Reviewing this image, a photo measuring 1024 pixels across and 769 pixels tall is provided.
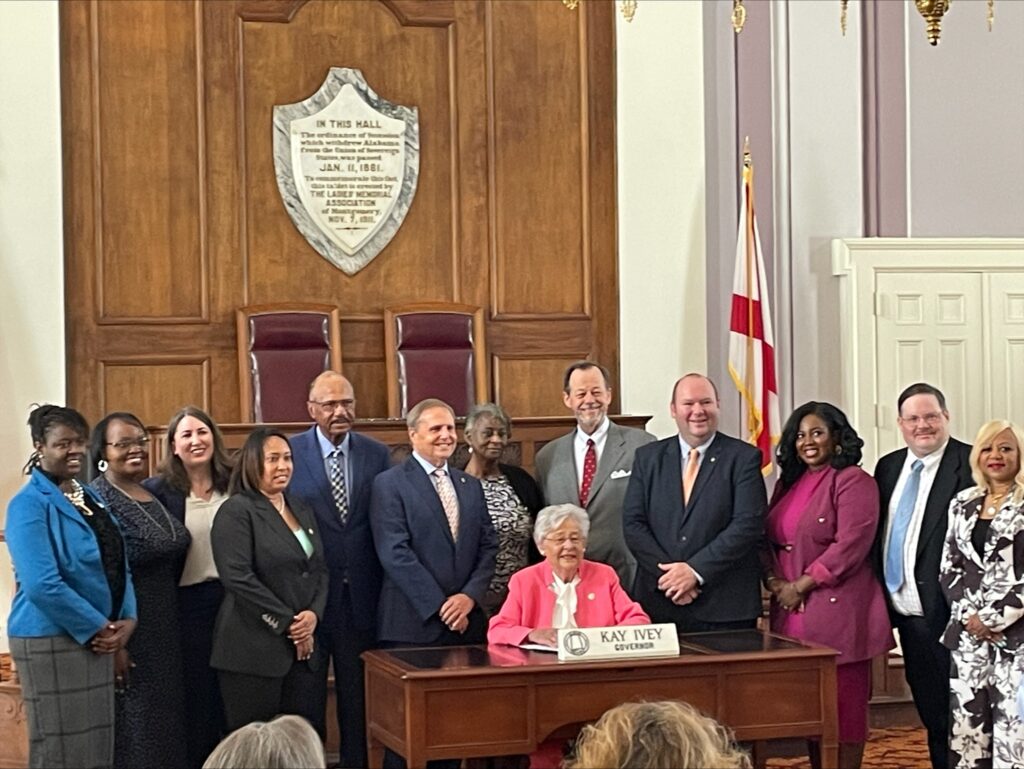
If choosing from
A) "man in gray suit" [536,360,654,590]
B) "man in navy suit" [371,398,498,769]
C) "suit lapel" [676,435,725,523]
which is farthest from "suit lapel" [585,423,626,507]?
"man in navy suit" [371,398,498,769]

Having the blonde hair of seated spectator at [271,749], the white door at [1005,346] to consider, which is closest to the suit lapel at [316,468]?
the blonde hair of seated spectator at [271,749]

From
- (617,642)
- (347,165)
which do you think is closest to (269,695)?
(617,642)

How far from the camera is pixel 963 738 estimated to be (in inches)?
223

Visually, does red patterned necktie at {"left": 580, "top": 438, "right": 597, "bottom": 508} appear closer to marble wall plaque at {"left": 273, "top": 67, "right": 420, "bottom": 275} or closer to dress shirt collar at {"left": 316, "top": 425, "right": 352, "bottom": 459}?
dress shirt collar at {"left": 316, "top": 425, "right": 352, "bottom": 459}

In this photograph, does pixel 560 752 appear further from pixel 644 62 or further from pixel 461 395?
pixel 644 62

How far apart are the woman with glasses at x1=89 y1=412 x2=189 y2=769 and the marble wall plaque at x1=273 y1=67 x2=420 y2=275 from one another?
10.6ft

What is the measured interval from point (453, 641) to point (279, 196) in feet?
11.4

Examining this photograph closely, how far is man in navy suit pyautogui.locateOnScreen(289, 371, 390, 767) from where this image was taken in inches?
236

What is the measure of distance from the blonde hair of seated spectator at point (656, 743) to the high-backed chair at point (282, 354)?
226 inches

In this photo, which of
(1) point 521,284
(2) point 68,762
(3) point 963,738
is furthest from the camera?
(1) point 521,284

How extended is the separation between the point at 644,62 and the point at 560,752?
476 cm

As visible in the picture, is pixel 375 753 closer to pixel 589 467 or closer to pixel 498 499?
pixel 498 499

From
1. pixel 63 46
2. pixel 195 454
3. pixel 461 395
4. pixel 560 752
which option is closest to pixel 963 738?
pixel 560 752

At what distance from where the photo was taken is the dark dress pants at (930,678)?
19.6 ft
